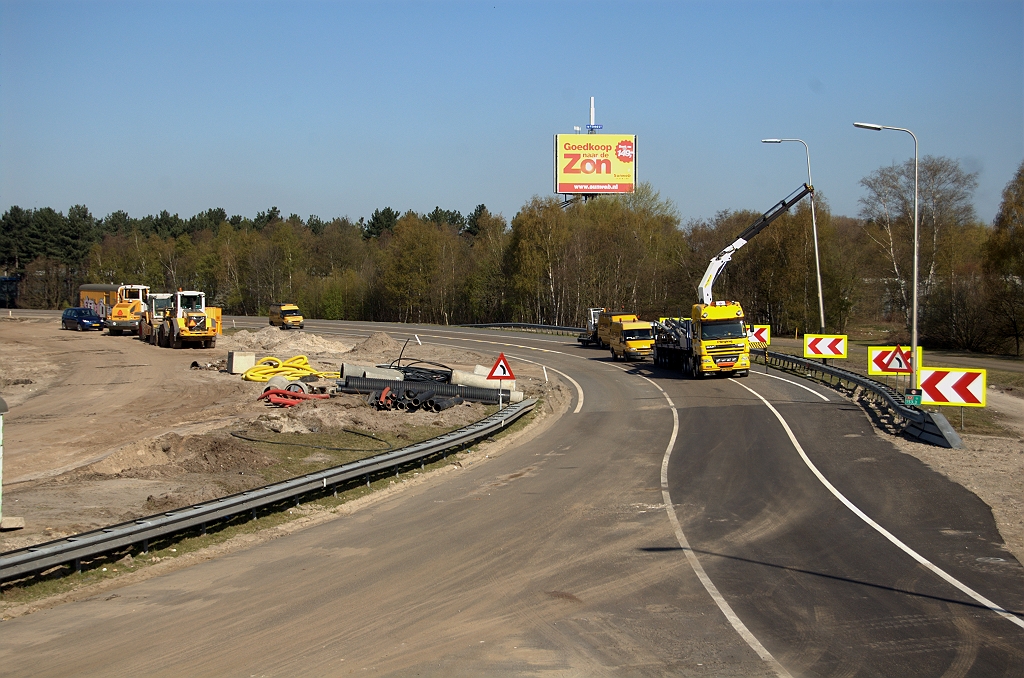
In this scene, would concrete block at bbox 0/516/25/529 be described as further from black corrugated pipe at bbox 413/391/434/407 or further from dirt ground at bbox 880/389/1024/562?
black corrugated pipe at bbox 413/391/434/407

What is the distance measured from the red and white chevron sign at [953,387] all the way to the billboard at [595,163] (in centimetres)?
6140

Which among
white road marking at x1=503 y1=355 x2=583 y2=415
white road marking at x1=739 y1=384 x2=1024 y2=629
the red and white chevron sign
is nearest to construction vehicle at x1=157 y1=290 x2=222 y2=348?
white road marking at x1=503 y1=355 x2=583 y2=415

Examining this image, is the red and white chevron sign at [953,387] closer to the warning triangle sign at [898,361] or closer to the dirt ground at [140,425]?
the warning triangle sign at [898,361]

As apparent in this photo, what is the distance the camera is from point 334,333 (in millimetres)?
70438

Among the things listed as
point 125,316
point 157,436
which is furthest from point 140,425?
point 125,316

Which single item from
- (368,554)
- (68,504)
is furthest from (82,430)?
(368,554)

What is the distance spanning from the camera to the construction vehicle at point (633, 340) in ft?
146

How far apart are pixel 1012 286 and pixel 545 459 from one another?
42759mm

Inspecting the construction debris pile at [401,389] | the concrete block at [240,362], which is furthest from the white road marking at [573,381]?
the concrete block at [240,362]

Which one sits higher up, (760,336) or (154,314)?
(154,314)

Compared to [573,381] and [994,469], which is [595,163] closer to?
[573,381]

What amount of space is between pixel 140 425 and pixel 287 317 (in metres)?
47.5

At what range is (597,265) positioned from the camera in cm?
7769

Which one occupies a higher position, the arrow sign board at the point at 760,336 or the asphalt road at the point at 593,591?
the arrow sign board at the point at 760,336
